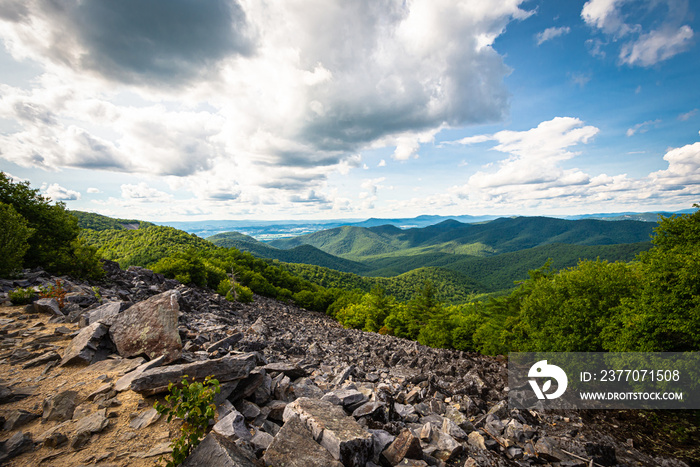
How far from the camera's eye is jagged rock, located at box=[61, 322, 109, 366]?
904 cm

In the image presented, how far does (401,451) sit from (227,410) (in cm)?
488

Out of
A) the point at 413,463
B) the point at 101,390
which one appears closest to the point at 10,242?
the point at 101,390

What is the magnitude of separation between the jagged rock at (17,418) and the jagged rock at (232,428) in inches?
176

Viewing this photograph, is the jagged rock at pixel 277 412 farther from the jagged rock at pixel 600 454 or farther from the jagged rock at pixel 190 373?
the jagged rock at pixel 600 454

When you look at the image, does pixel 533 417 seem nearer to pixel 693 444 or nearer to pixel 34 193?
pixel 693 444

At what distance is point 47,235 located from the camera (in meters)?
22.0

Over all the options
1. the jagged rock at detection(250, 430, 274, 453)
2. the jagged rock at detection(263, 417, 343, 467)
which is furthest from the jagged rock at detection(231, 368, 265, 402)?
the jagged rock at detection(263, 417, 343, 467)

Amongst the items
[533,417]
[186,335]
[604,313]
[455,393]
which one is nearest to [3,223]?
[186,335]

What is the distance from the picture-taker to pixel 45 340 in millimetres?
10320

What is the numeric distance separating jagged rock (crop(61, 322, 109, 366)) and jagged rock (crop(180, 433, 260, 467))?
737 cm

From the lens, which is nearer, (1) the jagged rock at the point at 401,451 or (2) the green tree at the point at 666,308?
(1) the jagged rock at the point at 401,451

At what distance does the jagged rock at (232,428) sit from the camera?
6.15 meters

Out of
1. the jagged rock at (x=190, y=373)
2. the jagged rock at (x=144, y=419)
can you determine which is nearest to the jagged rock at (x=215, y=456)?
the jagged rock at (x=190, y=373)

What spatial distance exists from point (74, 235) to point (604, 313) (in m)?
45.9
